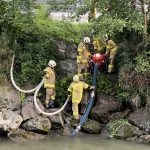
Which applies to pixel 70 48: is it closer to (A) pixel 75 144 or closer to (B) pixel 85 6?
(B) pixel 85 6

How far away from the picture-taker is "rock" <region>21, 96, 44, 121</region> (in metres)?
15.7

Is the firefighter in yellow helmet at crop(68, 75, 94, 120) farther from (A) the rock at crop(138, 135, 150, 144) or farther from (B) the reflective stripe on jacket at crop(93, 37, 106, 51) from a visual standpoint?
(A) the rock at crop(138, 135, 150, 144)

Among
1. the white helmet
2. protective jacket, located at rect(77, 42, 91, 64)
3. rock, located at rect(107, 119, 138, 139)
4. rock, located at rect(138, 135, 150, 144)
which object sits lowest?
rock, located at rect(138, 135, 150, 144)

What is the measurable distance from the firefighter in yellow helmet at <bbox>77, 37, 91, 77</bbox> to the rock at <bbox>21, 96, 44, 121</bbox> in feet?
6.47

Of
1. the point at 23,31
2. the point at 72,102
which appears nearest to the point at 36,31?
the point at 23,31

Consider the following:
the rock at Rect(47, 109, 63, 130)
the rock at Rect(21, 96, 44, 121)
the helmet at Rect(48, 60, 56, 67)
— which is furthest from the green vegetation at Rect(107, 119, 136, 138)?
the helmet at Rect(48, 60, 56, 67)

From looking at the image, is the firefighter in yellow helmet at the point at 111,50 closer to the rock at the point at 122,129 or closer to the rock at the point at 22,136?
the rock at the point at 122,129

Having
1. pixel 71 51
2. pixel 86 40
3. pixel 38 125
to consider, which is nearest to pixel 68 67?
pixel 71 51

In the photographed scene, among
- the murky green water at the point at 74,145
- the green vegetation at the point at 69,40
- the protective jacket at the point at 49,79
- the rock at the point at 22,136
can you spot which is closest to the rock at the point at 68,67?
the green vegetation at the point at 69,40

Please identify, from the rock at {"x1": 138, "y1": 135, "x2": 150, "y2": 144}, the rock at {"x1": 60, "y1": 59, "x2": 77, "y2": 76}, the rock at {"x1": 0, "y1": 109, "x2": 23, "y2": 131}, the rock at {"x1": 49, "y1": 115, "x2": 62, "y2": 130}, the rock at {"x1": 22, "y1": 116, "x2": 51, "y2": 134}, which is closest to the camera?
the rock at {"x1": 138, "y1": 135, "x2": 150, "y2": 144}

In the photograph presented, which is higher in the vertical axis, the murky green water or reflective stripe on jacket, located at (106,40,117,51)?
reflective stripe on jacket, located at (106,40,117,51)

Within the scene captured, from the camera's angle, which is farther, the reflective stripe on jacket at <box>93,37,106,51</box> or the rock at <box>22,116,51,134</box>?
the reflective stripe on jacket at <box>93,37,106,51</box>

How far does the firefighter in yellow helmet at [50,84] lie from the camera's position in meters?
16.4

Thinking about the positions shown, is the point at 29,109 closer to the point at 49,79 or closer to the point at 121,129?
the point at 49,79
